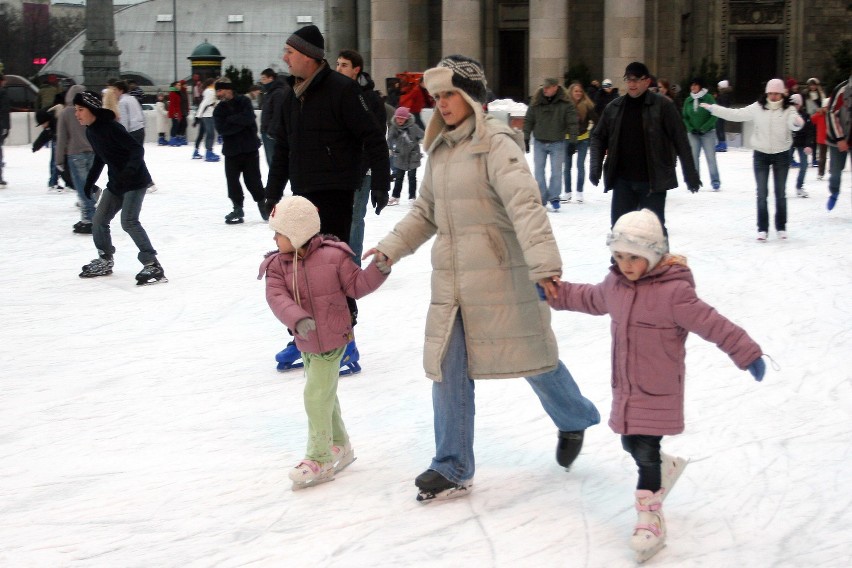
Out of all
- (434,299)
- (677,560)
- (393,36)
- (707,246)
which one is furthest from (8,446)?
(393,36)

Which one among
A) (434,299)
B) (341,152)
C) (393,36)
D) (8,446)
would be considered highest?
(393,36)

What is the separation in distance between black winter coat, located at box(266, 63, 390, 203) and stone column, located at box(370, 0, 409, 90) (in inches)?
1199

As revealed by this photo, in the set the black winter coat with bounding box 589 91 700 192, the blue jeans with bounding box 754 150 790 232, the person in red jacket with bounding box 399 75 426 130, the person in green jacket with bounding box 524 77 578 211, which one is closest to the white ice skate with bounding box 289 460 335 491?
the black winter coat with bounding box 589 91 700 192

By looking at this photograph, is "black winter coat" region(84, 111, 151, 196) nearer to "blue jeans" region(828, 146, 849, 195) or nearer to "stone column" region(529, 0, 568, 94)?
"blue jeans" region(828, 146, 849, 195)

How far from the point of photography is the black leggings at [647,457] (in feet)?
13.6

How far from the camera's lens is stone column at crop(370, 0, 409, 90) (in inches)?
1433

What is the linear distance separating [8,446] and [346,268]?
6.80 feet

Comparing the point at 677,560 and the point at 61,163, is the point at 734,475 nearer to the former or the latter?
the point at 677,560

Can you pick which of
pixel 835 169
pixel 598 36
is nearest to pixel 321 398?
pixel 835 169

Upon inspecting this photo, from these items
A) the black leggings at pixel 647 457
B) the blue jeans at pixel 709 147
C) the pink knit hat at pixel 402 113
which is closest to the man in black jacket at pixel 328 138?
the black leggings at pixel 647 457

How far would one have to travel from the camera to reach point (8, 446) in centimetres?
568

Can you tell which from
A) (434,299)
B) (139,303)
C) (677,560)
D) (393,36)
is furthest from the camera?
(393,36)

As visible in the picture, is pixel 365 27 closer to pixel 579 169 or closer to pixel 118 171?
pixel 579 169

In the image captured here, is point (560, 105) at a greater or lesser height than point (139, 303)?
greater
